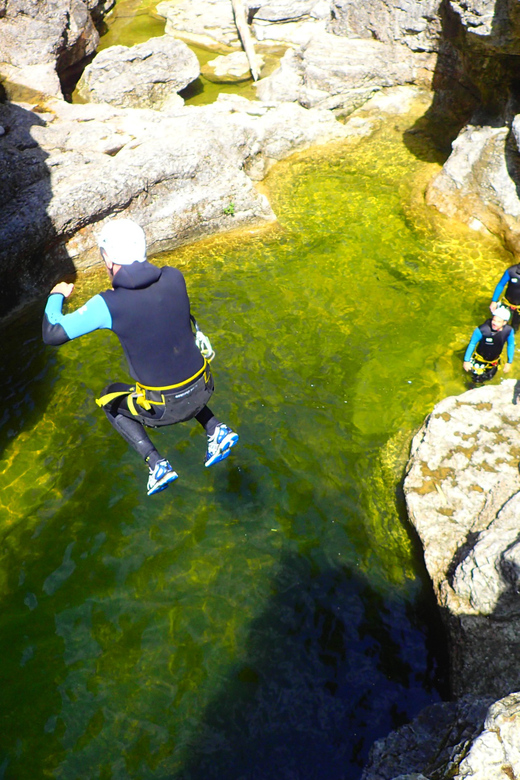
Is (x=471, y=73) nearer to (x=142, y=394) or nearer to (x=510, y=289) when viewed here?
(x=510, y=289)

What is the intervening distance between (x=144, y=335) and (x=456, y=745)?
392 cm

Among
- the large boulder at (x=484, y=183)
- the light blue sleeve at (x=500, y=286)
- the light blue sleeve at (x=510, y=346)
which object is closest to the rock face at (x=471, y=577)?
the light blue sleeve at (x=510, y=346)

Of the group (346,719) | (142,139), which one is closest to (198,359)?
(346,719)

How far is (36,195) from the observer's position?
32.4 feet

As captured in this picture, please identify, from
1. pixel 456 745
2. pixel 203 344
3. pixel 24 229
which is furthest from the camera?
pixel 24 229

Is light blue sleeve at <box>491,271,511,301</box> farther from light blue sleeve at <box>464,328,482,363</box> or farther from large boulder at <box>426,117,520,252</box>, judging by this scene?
large boulder at <box>426,117,520,252</box>

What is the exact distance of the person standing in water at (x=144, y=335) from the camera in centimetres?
435

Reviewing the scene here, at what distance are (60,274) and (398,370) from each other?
650 centimetres

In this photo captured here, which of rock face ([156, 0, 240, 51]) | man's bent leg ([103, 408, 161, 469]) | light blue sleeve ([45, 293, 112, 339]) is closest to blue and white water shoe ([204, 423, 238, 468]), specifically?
man's bent leg ([103, 408, 161, 469])

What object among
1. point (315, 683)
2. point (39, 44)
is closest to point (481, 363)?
point (315, 683)

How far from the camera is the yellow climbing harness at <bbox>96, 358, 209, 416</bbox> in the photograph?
498 centimetres

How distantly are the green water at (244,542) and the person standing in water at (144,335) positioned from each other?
1.33m

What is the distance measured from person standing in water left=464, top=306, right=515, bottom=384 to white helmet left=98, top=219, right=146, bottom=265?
16.8ft

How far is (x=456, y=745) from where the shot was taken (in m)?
3.78
